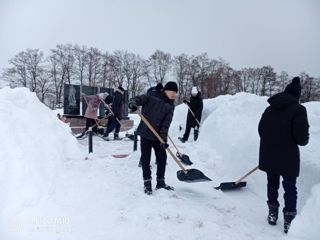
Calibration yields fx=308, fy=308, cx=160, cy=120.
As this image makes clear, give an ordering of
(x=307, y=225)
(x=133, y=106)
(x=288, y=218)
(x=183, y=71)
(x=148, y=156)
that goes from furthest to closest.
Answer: (x=183, y=71) → (x=148, y=156) → (x=133, y=106) → (x=288, y=218) → (x=307, y=225)

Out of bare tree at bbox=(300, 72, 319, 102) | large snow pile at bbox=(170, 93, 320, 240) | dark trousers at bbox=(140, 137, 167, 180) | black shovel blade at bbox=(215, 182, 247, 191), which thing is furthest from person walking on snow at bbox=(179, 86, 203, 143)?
bare tree at bbox=(300, 72, 319, 102)

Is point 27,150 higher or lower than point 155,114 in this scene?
lower

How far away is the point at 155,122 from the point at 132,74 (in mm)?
50116

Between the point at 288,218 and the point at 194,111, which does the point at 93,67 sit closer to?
the point at 194,111

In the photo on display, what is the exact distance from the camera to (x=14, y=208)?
363 cm

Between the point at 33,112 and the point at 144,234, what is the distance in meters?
3.83

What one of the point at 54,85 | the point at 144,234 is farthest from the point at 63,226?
the point at 54,85

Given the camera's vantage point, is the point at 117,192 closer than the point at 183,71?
Yes

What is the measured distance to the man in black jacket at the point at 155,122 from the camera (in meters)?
4.73

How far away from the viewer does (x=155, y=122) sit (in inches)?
189

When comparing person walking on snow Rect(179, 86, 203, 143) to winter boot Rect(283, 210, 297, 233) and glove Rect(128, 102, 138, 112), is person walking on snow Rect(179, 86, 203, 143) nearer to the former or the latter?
glove Rect(128, 102, 138, 112)

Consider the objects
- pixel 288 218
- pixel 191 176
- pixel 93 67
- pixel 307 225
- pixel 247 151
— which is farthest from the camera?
pixel 93 67

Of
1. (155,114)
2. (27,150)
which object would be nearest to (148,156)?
(155,114)

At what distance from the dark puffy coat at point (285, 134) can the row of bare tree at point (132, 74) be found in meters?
43.5
